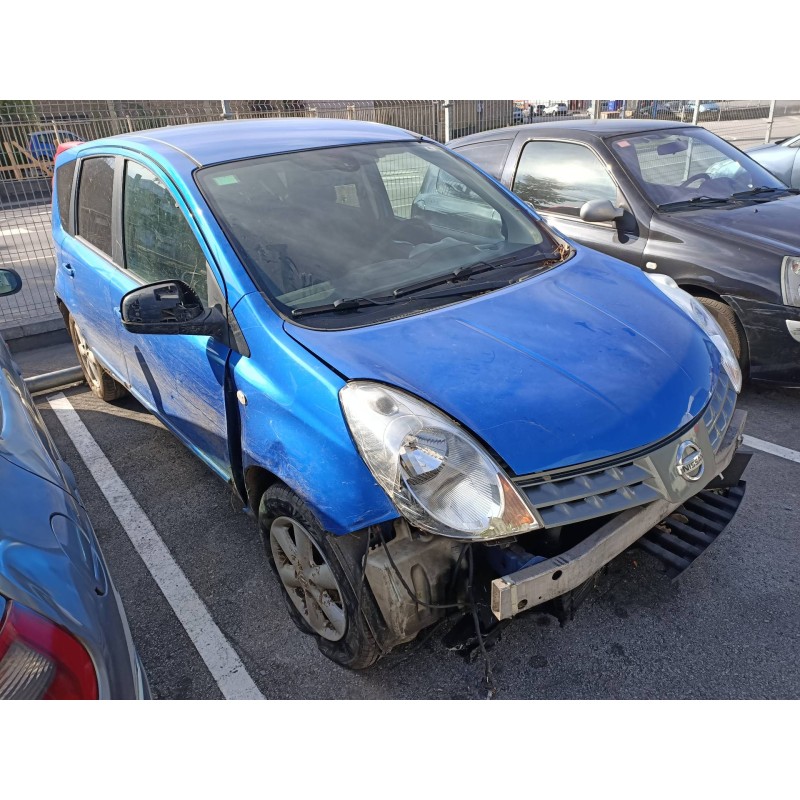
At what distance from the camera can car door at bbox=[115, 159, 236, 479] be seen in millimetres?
2582

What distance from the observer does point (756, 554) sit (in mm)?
2812

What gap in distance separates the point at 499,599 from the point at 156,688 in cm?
143

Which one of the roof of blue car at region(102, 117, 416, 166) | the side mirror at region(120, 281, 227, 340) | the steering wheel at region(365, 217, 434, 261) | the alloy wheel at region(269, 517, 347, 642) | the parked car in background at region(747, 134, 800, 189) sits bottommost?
the alloy wheel at region(269, 517, 347, 642)

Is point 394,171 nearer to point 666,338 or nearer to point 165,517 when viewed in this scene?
point 666,338

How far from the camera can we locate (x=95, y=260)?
3646mm

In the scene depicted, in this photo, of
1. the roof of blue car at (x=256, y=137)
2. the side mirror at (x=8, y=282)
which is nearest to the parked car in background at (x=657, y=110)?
the roof of blue car at (x=256, y=137)

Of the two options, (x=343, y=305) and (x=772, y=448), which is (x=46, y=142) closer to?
(x=343, y=305)

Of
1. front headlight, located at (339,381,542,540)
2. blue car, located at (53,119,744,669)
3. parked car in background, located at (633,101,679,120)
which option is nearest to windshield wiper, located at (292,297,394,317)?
blue car, located at (53,119,744,669)

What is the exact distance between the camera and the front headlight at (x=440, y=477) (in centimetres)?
186

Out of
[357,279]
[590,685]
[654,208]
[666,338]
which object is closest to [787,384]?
[654,208]

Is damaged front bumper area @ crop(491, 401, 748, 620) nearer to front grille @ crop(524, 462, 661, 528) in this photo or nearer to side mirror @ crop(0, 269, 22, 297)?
front grille @ crop(524, 462, 661, 528)

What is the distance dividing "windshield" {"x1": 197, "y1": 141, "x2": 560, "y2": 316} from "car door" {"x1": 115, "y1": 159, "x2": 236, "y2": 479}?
0.21 m

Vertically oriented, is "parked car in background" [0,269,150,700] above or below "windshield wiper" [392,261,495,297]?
below

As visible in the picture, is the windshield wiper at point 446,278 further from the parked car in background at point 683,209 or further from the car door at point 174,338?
the parked car in background at point 683,209
